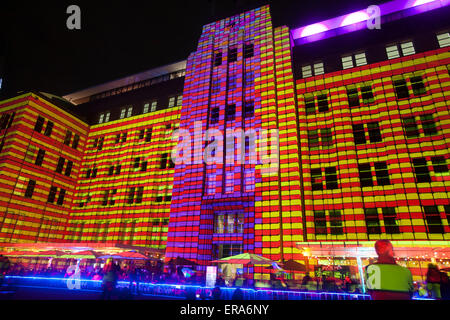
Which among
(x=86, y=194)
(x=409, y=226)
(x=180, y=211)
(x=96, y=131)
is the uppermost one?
(x=96, y=131)

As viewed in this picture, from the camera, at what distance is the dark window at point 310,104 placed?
39.8 meters

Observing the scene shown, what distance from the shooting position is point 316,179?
36031 millimetres

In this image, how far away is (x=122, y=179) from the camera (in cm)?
4950

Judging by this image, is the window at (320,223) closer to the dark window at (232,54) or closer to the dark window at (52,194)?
the dark window at (232,54)

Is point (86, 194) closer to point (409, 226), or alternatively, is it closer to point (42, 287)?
point (42, 287)

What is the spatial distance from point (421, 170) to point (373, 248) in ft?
43.1

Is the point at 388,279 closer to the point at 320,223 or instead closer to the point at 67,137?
the point at 320,223

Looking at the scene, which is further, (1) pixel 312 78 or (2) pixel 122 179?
(2) pixel 122 179

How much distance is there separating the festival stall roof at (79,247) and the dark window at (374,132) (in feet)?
104

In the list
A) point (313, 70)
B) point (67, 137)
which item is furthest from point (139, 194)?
point (313, 70)

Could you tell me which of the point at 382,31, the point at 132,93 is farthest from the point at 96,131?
the point at 382,31

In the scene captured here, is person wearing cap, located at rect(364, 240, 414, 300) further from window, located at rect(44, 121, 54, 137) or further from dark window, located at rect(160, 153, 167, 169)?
window, located at rect(44, 121, 54, 137)

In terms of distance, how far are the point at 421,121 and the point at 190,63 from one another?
3574cm

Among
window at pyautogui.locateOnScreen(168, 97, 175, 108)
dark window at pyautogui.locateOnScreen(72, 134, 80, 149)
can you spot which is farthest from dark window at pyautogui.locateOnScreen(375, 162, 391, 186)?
dark window at pyautogui.locateOnScreen(72, 134, 80, 149)
